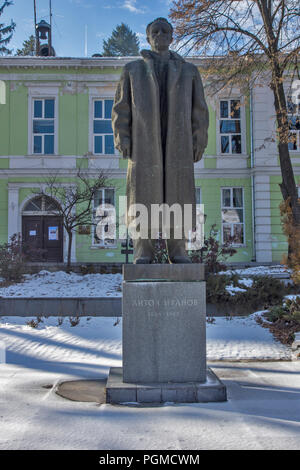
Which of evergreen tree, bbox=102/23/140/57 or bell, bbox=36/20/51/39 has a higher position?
evergreen tree, bbox=102/23/140/57

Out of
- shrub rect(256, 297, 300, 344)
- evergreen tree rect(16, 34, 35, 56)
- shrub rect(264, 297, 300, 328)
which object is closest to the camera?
shrub rect(256, 297, 300, 344)

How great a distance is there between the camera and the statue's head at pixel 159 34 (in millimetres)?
4660

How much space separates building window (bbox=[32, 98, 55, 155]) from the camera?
2125 centimetres

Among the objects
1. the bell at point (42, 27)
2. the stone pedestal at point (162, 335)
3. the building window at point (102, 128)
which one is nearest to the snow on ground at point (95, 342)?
the stone pedestal at point (162, 335)

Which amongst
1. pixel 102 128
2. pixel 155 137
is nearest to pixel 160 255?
pixel 155 137

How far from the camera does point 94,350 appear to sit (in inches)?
259

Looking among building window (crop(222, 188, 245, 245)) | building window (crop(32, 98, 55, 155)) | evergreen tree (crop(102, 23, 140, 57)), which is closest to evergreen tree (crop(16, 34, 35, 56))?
evergreen tree (crop(102, 23, 140, 57))

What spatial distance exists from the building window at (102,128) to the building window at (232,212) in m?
5.96

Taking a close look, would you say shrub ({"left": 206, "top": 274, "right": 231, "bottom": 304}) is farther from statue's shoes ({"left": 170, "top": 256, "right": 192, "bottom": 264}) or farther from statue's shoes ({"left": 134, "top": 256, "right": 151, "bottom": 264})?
statue's shoes ({"left": 134, "top": 256, "right": 151, "bottom": 264})

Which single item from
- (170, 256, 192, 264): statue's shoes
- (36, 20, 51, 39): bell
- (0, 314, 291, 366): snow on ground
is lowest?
(0, 314, 291, 366): snow on ground

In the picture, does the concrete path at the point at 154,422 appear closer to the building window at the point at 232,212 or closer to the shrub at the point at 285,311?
the shrub at the point at 285,311

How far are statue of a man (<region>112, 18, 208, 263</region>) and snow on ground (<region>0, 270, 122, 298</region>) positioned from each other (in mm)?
6542

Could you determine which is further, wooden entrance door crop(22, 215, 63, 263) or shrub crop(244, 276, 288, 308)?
wooden entrance door crop(22, 215, 63, 263)
